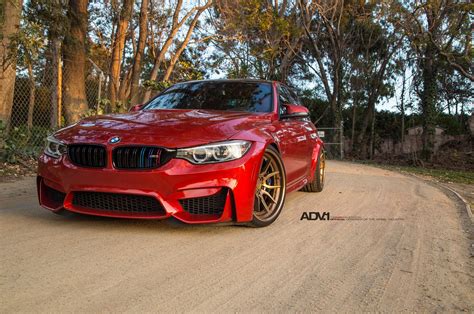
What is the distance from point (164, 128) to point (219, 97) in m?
1.49

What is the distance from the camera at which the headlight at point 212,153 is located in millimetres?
3469

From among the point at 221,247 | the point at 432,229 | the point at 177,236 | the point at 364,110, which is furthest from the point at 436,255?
the point at 364,110

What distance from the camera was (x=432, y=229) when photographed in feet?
14.2

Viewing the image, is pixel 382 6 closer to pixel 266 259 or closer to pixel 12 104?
pixel 12 104

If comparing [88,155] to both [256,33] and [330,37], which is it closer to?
[256,33]

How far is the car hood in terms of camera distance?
353 centimetres

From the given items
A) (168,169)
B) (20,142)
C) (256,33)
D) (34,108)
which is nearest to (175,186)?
(168,169)

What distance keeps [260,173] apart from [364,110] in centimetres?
2698

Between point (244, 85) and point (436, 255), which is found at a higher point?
point (244, 85)

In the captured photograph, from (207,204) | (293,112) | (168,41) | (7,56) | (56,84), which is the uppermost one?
(168,41)

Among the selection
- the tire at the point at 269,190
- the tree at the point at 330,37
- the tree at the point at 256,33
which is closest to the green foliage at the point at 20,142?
the tire at the point at 269,190

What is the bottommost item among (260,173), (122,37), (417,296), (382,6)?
(417,296)

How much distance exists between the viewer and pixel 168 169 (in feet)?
11.1

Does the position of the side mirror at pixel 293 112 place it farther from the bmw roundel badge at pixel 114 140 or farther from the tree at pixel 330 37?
the tree at pixel 330 37
